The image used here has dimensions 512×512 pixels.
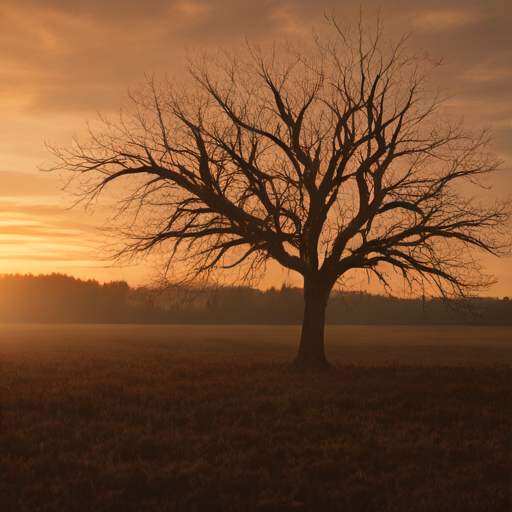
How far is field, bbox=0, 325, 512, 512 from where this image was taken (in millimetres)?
7062

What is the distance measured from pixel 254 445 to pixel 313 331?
→ 10077 mm

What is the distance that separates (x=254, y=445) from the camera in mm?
9195

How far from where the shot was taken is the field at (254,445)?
278 inches

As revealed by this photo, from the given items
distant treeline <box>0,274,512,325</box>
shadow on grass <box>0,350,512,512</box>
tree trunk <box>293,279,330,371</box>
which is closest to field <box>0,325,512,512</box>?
shadow on grass <box>0,350,512,512</box>

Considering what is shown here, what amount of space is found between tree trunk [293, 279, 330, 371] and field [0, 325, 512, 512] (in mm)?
3204

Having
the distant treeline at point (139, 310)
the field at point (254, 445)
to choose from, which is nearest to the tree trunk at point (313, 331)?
the field at point (254, 445)

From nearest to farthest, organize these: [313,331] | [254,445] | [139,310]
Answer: [254,445] → [313,331] → [139,310]

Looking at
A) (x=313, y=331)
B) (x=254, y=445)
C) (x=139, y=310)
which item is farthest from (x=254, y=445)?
(x=139, y=310)

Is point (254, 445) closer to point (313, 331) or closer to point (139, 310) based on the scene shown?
point (313, 331)

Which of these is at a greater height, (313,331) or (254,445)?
(313,331)

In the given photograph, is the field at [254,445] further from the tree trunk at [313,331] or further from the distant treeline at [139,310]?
the distant treeline at [139,310]

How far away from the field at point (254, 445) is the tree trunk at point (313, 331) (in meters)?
3.20

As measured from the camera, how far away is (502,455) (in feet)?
28.8

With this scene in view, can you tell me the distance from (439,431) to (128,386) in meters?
8.69
